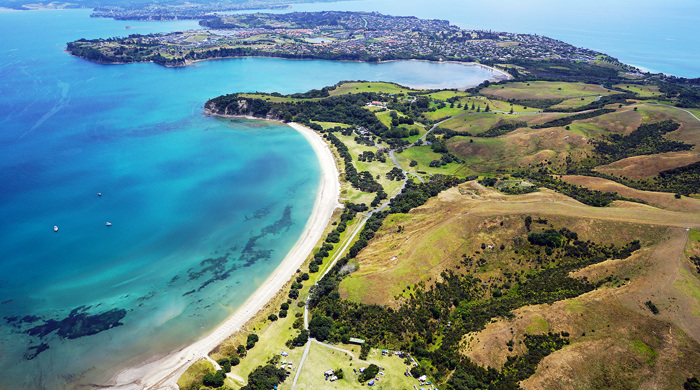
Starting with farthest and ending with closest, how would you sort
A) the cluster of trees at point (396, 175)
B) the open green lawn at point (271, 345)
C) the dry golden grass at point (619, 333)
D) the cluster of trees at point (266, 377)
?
the cluster of trees at point (396, 175), the open green lawn at point (271, 345), the cluster of trees at point (266, 377), the dry golden grass at point (619, 333)

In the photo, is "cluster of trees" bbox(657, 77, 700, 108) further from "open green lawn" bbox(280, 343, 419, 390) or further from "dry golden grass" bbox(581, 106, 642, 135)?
"open green lawn" bbox(280, 343, 419, 390)

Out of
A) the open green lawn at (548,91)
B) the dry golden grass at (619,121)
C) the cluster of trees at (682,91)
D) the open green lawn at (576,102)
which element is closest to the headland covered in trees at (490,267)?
the dry golden grass at (619,121)

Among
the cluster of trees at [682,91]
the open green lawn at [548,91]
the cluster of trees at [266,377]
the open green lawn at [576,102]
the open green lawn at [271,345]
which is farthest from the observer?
the open green lawn at [548,91]

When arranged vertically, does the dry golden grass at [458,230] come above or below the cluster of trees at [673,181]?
below

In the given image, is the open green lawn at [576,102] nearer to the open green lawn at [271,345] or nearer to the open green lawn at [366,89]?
the open green lawn at [366,89]

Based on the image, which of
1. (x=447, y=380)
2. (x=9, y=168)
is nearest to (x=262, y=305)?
(x=447, y=380)

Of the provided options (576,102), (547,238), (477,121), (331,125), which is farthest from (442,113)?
(547,238)

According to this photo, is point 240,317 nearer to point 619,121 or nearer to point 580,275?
point 580,275
